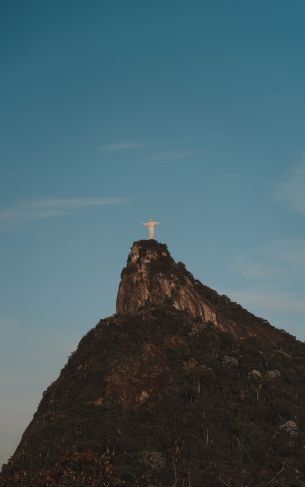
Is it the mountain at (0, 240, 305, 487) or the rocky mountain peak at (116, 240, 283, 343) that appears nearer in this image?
the mountain at (0, 240, 305, 487)

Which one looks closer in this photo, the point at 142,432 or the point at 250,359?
the point at 142,432

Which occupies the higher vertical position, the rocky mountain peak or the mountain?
the rocky mountain peak

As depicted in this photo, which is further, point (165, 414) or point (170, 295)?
point (170, 295)

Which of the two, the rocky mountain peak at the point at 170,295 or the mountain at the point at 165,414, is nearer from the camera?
the mountain at the point at 165,414

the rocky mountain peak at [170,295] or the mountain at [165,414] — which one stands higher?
the rocky mountain peak at [170,295]

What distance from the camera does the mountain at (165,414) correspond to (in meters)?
45.4

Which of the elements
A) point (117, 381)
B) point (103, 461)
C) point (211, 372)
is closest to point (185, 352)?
point (211, 372)

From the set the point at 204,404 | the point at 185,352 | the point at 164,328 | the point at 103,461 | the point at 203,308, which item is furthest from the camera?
the point at 203,308

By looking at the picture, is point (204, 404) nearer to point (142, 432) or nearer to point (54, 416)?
point (142, 432)

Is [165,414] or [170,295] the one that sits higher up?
[170,295]

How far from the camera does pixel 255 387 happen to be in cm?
5997

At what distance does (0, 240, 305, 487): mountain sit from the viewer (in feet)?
149

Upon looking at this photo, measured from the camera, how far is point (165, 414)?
53188 millimetres

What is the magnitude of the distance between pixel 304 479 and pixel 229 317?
1685 inches
